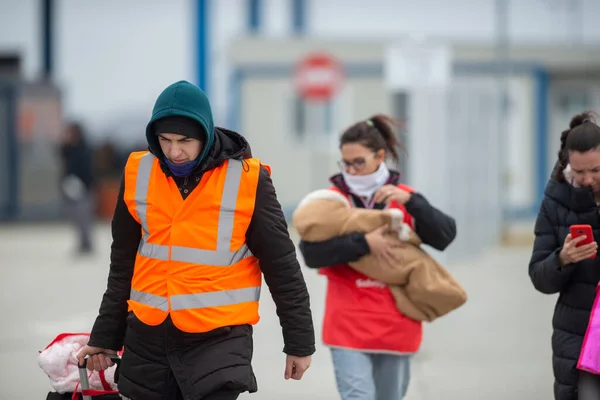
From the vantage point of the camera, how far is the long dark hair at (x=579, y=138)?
4.03 m

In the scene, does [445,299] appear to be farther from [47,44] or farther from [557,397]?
[47,44]

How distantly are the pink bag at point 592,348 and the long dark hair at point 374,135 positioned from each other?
1.29 meters

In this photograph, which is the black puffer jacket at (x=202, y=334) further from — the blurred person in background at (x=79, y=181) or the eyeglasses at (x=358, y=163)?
the blurred person in background at (x=79, y=181)

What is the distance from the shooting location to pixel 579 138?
4047 millimetres

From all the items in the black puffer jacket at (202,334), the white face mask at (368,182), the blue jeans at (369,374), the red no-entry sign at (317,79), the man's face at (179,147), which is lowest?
the blue jeans at (369,374)

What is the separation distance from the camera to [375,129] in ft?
16.1

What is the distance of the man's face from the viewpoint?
348 cm

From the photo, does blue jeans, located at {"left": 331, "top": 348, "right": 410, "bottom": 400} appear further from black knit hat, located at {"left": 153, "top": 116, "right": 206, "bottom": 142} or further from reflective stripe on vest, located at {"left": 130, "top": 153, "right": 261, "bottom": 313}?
black knit hat, located at {"left": 153, "top": 116, "right": 206, "bottom": 142}

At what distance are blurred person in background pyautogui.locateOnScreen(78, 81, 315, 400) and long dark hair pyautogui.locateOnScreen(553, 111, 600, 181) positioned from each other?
120cm

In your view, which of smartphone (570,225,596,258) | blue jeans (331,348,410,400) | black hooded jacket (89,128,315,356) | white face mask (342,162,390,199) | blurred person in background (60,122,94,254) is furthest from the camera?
blurred person in background (60,122,94,254)

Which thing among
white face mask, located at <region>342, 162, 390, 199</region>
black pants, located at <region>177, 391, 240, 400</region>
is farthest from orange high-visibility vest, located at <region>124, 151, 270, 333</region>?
white face mask, located at <region>342, 162, 390, 199</region>

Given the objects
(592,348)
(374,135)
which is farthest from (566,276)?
(374,135)

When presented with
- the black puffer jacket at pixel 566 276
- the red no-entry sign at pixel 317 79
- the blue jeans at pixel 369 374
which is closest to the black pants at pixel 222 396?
the blue jeans at pixel 369 374

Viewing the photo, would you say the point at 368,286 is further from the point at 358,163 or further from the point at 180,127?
the point at 180,127
